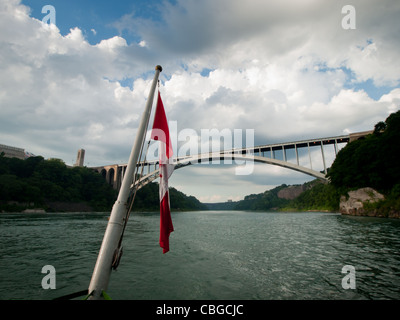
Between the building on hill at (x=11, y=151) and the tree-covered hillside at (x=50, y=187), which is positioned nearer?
the tree-covered hillside at (x=50, y=187)

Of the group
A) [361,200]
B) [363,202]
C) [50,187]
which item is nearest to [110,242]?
[363,202]

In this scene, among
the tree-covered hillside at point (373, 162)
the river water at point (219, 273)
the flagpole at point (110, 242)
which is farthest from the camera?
the tree-covered hillside at point (373, 162)

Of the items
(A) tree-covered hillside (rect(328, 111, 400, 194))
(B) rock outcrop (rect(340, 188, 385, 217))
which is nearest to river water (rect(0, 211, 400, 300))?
(B) rock outcrop (rect(340, 188, 385, 217))

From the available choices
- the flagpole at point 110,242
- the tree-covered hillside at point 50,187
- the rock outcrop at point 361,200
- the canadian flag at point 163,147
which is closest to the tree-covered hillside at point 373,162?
the rock outcrop at point 361,200

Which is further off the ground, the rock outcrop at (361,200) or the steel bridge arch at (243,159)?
the steel bridge arch at (243,159)

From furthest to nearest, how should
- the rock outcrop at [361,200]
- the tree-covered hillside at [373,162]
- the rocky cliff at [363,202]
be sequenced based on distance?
the rock outcrop at [361,200] → the rocky cliff at [363,202] → the tree-covered hillside at [373,162]

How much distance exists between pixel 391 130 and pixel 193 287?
29997 millimetres

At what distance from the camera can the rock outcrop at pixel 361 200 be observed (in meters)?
23.6

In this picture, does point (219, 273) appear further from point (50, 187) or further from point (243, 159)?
point (50, 187)

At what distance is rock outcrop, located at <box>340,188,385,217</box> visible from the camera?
77.4 ft

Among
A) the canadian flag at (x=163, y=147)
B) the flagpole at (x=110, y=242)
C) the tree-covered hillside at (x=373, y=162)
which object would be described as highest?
the tree-covered hillside at (x=373, y=162)

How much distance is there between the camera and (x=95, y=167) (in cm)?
7712

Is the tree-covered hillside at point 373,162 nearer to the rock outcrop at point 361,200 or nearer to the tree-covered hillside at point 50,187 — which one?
the rock outcrop at point 361,200

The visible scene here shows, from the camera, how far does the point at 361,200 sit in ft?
82.9
